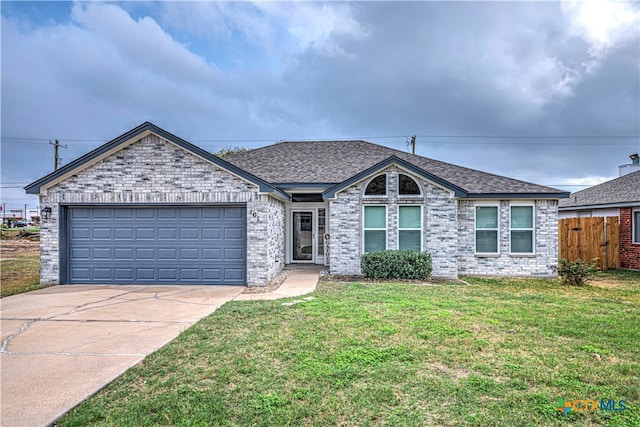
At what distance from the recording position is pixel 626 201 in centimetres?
1353

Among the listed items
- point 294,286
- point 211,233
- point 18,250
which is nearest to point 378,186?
point 294,286

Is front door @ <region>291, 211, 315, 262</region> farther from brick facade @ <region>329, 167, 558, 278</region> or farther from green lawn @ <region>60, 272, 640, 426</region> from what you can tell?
green lawn @ <region>60, 272, 640, 426</region>

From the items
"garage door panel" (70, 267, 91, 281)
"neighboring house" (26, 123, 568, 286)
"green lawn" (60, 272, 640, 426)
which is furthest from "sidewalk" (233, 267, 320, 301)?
"garage door panel" (70, 267, 91, 281)

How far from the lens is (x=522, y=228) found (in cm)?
1184

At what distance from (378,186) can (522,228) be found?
17.1 ft

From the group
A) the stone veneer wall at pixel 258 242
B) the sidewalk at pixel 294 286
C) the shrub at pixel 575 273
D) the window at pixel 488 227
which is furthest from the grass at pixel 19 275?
the shrub at pixel 575 273

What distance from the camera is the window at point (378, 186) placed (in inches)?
447

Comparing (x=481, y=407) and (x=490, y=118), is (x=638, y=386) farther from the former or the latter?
(x=490, y=118)

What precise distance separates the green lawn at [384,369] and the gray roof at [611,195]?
9.33 meters

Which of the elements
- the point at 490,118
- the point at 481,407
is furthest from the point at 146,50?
the point at 490,118

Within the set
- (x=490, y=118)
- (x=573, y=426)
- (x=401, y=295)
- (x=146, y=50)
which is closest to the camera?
(x=573, y=426)

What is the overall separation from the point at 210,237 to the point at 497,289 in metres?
8.18

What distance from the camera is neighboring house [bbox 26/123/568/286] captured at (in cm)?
985

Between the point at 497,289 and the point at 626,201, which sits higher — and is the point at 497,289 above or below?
below
